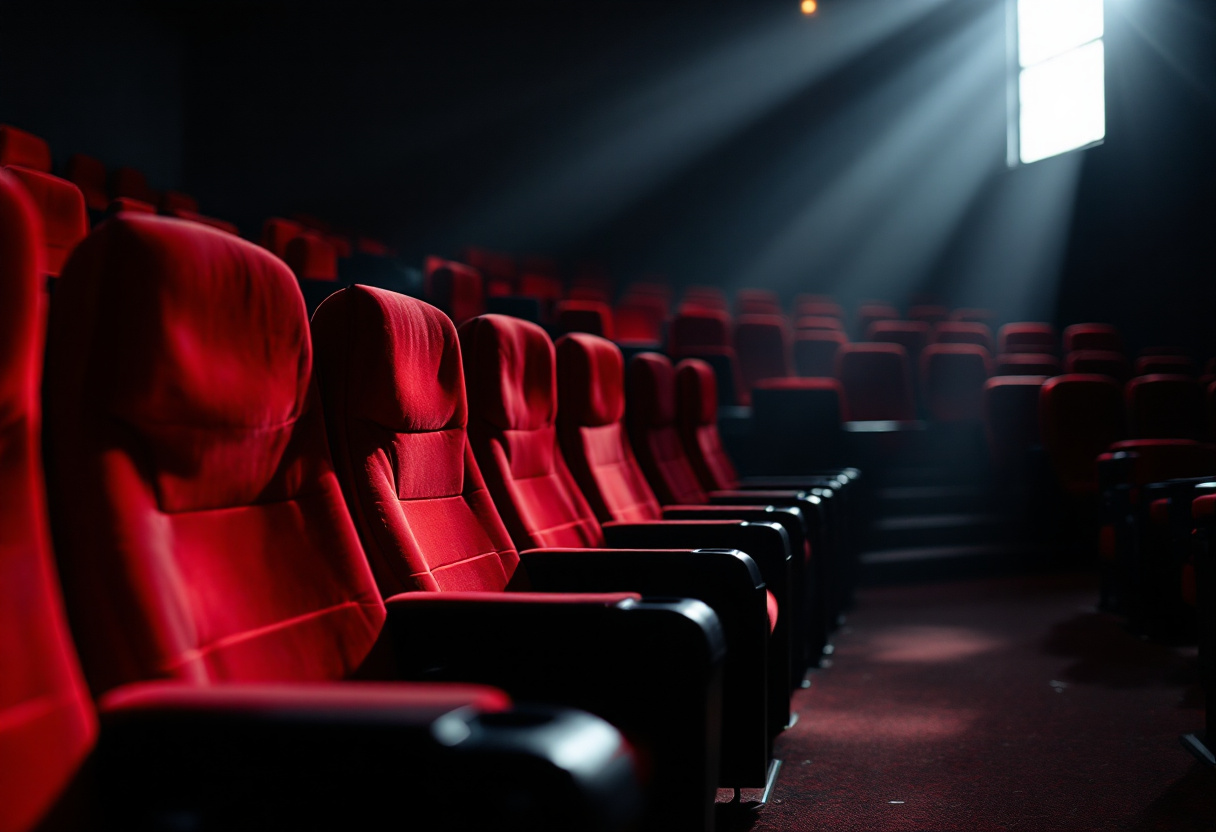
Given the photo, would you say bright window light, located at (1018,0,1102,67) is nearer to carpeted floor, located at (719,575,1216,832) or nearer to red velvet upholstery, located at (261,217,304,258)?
carpeted floor, located at (719,575,1216,832)

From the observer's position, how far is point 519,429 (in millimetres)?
1683

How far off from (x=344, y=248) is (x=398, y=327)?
5.31 meters

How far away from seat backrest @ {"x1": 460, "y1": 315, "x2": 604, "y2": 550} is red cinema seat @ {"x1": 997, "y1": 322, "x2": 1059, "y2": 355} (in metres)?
4.60

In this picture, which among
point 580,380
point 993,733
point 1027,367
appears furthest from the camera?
point 1027,367

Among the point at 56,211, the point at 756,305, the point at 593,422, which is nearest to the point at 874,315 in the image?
the point at 756,305

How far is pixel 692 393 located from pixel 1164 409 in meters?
1.99

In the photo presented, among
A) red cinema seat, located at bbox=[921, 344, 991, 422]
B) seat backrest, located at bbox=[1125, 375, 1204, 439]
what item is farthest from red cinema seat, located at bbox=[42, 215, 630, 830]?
red cinema seat, located at bbox=[921, 344, 991, 422]

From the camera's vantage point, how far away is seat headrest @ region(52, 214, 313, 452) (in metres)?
0.72

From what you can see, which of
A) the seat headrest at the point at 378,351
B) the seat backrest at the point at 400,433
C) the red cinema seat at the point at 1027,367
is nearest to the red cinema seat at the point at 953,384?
the red cinema seat at the point at 1027,367

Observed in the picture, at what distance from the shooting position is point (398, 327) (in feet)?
3.80

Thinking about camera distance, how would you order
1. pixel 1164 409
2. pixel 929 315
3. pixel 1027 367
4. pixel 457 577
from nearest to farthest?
pixel 457 577
pixel 1164 409
pixel 1027 367
pixel 929 315

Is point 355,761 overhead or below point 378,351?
below

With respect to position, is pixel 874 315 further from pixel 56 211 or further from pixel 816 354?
pixel 56 211

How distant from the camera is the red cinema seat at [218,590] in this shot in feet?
1.70
